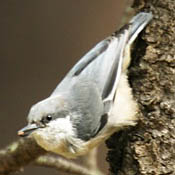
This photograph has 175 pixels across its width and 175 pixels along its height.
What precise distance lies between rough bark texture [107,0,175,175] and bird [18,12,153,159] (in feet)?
0.18

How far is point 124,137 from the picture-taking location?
2.15 meters

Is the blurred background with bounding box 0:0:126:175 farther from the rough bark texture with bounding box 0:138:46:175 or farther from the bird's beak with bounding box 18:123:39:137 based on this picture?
the bird's beak with bounding box 18:123:39:137

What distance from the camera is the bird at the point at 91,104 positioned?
6.64 feet

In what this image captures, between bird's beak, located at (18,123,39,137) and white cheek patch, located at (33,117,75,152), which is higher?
bird's beak, located at (18,123,39,137)

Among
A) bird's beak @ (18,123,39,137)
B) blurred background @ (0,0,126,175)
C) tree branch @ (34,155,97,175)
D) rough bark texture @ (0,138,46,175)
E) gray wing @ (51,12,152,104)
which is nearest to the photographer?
bird's beak @ (18,123,39,137)

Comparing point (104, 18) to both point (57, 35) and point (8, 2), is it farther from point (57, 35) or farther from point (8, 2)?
point (8, 2)

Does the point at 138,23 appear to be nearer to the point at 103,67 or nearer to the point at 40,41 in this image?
the point at 103,67

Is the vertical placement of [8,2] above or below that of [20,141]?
above

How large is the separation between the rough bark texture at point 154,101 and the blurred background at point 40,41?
169cm

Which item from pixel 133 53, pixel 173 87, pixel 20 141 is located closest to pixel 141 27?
pixel 133 53

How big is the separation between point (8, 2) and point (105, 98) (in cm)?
209

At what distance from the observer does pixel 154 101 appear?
2037 millimetres

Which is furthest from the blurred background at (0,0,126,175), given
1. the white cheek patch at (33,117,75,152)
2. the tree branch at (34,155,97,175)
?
the white cheek patch at (33,117,75,152)

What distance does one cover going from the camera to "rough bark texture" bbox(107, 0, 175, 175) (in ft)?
6.56
